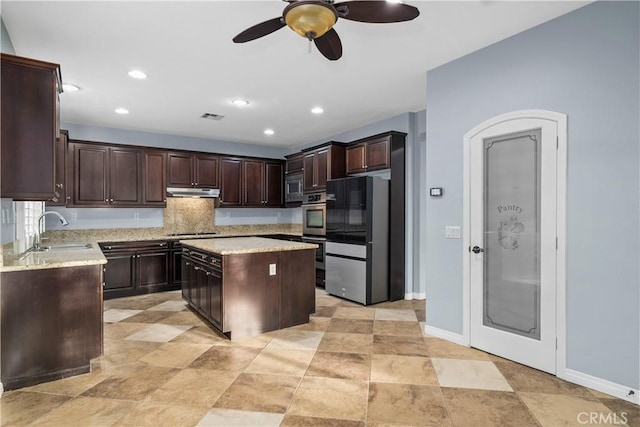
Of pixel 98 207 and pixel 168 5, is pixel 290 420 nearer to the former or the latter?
pixel 168 5

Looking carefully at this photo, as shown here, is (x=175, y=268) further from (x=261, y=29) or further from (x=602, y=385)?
(x=602, y=385)

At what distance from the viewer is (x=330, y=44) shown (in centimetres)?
232

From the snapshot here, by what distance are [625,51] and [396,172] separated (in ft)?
9.61

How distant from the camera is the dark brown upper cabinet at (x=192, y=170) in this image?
616cm


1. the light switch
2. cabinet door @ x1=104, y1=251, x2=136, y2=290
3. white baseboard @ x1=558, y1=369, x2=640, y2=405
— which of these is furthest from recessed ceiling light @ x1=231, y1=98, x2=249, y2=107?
white baseboard @ x1=558, y1=369, x2=640, y2=405

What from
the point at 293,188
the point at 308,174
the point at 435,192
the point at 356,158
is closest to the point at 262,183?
the point at 293,188

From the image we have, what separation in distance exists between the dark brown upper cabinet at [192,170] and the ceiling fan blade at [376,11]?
492cm

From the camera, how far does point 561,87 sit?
8.93 feet

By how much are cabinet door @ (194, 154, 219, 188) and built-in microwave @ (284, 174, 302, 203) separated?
140cm

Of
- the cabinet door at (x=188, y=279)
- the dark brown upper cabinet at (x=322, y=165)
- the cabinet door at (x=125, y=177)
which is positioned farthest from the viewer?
the dark brown upper cabinet at (x=322, y=165)

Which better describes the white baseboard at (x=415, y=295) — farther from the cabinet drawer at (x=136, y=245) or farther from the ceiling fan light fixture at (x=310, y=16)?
the ceiling fan light fixture at (x=310, y=16)

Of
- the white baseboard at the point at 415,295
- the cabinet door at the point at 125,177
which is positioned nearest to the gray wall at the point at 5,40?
the cabinet door at the point at 125,177

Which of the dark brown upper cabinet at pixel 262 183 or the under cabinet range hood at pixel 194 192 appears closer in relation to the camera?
the under cabinet range hood at pixel 194 192

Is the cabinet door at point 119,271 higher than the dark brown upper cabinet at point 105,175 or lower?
lower
